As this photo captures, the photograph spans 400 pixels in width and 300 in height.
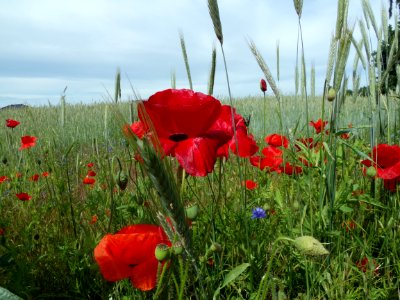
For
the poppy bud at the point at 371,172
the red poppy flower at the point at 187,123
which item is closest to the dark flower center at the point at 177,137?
the red poppy flower at the point at 187,123

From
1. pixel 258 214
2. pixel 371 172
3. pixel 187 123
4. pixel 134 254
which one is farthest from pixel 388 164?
pixel 134 254

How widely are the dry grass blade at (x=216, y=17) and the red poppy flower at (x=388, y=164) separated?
2.99 feet

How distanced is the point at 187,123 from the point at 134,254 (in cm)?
30

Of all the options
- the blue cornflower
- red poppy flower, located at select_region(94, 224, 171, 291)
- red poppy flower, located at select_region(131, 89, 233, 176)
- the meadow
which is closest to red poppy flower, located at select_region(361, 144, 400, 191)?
the meadow

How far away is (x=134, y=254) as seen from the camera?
0.90 meters

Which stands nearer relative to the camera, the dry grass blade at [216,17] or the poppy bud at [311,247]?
the poppy bud at [311,247]

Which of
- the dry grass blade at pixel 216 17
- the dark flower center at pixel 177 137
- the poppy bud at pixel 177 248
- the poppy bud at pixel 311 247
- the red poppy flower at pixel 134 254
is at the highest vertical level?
the dry grass blade at pixel 216 17

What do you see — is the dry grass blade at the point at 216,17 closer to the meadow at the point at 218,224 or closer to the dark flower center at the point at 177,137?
the meadow at the point at 218,224

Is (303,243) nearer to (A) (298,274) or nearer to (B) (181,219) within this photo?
(B) (181,219)

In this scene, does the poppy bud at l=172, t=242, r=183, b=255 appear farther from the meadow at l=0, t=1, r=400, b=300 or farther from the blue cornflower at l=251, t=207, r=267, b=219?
the blue cornflower at l=251, t=207, r=267, b=219

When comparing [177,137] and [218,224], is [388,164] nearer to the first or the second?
[218,224]

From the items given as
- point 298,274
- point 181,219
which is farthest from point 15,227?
point 181,219

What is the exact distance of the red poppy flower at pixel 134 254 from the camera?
0.88m

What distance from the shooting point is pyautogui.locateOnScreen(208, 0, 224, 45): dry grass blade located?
847 mm
